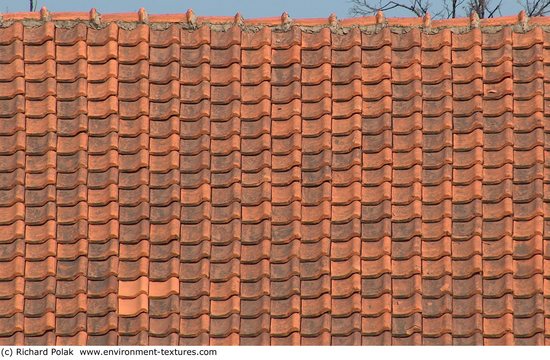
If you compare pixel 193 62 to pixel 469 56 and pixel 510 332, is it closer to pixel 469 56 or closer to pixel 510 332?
pixel 469 56

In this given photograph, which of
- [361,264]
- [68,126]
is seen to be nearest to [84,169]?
[68,126]

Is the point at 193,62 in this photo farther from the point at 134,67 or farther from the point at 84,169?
the point at 84,169

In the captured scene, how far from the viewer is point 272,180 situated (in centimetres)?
1013

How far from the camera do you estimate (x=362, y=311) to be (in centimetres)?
957

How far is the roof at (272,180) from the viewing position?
9562 mm

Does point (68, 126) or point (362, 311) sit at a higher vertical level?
point (68, 126)

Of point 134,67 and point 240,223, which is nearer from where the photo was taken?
point 240,223

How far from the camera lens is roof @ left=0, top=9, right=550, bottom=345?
9.56m

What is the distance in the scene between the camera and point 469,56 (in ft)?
35.0

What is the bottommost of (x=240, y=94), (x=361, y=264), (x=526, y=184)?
(x=361, y=264)
